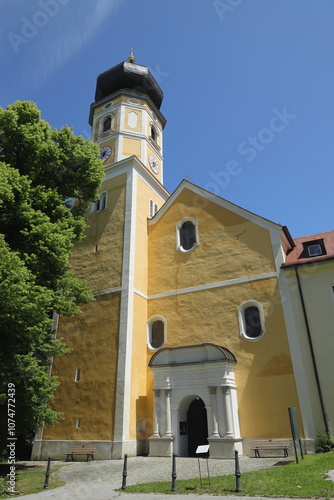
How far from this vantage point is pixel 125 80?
2567 centimetres

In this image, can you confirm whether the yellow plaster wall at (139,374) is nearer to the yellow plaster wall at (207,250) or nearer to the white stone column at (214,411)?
the yellow plaster wall at (207,250)

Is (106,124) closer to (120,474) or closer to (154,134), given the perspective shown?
(154,134)

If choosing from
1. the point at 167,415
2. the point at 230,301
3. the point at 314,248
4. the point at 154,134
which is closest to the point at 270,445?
the point at 167,415

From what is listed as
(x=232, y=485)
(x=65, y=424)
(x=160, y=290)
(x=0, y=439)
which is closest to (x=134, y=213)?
(x=160, y=290)

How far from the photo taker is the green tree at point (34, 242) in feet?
36.1

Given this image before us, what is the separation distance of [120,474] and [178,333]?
24.9 ft

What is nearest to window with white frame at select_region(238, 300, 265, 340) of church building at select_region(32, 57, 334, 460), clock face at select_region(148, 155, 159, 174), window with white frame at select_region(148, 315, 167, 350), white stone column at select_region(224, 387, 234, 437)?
church building at select_region(32, 57, 334, 460)

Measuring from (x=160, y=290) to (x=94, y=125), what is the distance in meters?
12.9

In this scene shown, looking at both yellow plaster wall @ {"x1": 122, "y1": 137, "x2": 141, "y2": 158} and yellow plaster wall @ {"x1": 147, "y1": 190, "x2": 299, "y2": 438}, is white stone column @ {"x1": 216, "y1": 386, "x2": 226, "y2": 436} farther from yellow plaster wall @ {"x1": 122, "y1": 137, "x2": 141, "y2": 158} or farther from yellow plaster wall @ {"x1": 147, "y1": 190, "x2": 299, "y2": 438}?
yellow plaster wall @ {"x1": 122, "y1": 137, "x2": 141, "y2": 158}

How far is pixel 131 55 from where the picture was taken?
28484 millimetres

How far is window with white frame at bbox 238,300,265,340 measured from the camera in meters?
16.3

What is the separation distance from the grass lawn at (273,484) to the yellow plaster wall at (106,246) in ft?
35.8

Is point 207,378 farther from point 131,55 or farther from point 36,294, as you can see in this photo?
point 131,55

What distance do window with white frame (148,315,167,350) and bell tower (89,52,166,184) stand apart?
985 centimetres
